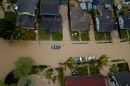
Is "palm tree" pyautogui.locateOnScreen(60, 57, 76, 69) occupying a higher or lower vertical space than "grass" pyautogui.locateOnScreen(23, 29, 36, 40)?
lower

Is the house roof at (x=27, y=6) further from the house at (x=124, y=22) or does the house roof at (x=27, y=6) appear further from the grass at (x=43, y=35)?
the house at (x=124, y=22)

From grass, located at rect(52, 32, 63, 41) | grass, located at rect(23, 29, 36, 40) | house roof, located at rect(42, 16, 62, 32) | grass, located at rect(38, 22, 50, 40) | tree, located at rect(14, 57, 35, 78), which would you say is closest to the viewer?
tree, located at rect(14, 57, 35, 78)

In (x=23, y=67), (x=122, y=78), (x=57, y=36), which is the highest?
(x=57, y=36)

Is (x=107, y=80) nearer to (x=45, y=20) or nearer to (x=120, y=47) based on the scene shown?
(x=120, y=47)

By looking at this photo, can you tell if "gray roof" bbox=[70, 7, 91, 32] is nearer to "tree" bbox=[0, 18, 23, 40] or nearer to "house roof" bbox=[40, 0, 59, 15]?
"house roof" bbox=[40, 0, 59, 15]

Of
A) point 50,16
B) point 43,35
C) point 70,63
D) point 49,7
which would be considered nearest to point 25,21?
point 43,35

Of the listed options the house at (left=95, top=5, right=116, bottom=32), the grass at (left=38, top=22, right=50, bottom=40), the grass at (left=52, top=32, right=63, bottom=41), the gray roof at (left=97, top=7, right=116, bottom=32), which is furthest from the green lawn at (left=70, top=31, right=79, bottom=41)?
the grass at (left=38, top=22, right=50, bottom=40)

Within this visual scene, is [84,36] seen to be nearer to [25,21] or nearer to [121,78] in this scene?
[121,78]

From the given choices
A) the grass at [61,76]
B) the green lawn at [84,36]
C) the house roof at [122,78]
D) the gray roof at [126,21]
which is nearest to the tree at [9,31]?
the grass at [61,76]
